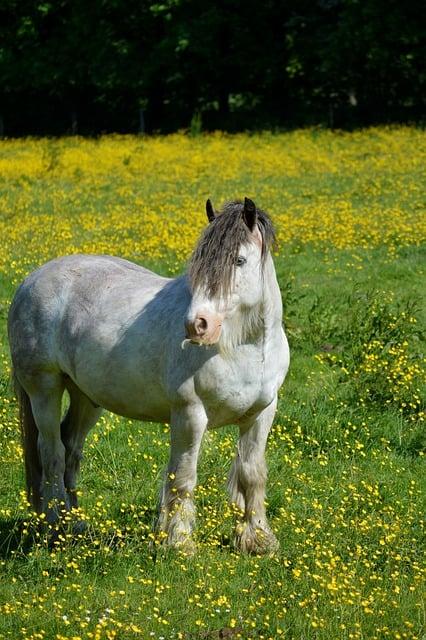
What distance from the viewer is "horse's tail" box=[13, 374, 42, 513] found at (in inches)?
252

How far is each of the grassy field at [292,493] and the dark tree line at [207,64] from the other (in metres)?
20.0

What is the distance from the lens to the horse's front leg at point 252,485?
5.90 meters

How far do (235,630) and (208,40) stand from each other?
3949 centimetres

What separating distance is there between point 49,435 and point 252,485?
140 centimetres

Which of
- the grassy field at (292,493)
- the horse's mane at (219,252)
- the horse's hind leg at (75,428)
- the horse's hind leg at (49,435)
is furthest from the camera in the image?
the horse's hind leg at (75,428)

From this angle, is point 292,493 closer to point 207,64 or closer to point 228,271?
point 228,271

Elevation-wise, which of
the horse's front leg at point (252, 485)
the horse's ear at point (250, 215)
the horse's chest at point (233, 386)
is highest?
the horse's ear at point (250, 215)

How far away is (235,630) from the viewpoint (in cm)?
488

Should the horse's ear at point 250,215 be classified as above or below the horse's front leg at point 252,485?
above

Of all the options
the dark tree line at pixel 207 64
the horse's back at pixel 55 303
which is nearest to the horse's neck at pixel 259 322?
the horse's back at pixel 55 303

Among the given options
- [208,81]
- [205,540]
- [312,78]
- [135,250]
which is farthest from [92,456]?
[208,81]

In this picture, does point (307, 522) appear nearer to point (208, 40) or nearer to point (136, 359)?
point (136, 359)

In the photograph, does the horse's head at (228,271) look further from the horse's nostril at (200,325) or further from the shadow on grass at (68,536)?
the shadow on grass at (68,536)

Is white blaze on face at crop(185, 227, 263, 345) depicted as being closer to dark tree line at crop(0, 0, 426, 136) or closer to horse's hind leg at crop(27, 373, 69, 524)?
horse's hind leg at crop(27, 373, 69, 524)
